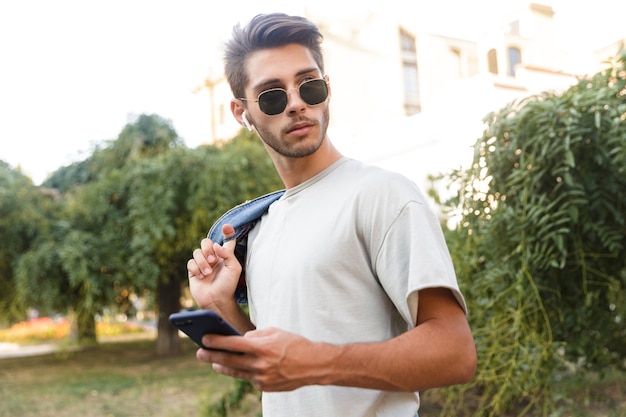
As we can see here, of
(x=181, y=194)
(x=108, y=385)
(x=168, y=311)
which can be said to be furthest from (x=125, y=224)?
(x=108, y=385)

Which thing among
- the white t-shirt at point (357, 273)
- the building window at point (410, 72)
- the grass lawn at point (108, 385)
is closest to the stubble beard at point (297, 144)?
the white t-shirt at point (357, 273)

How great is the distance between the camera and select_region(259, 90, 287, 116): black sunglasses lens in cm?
127

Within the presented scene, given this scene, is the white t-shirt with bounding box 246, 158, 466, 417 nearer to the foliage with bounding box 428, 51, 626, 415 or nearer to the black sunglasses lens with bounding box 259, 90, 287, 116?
the black sunglasses lens with bounding box 259, 90, 287, 116

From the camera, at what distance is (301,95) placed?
1.26 meters

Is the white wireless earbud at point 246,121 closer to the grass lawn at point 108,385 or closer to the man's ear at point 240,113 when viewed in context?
the man's ear at point 240,113

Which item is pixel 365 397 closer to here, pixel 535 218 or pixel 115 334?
pixel 535 218

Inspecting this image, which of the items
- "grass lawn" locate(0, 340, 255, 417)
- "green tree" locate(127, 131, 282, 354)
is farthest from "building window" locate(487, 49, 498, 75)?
"grass lawn" locate(0, 340, 255, 417)

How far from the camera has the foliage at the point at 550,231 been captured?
223cm

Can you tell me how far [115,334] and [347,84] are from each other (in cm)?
993

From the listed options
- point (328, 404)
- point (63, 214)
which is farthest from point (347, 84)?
point (328, 404)

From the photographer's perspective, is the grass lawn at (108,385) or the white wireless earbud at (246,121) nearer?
the white wireless earbud at (246,121)

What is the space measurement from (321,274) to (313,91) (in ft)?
1.28

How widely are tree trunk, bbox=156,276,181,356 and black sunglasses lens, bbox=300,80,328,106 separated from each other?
1008 centimetres

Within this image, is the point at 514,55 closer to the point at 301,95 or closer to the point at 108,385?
the point at 108,385
